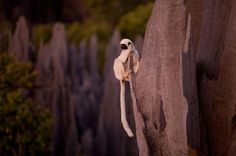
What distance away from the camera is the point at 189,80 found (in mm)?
2584

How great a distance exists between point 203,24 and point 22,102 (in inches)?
144

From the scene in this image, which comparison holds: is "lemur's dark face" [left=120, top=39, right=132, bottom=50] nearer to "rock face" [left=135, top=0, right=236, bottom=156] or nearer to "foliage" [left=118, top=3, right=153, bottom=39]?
"rock face" [left=135, top=0, right=236, bottom=156]

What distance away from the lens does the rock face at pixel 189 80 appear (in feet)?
8.50

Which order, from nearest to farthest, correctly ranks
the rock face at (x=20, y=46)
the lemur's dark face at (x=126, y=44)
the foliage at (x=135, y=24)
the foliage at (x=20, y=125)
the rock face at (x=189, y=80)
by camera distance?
1. the rock face at (x=189, y=80)
2. the lemur's dark face at (x=126, y=44)
3. the foliage at (x=20, y=125)
4. the rock face at (x=20, y=46)
5. the foliage at (x=135, y=24)

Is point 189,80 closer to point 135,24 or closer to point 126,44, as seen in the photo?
point 126,44

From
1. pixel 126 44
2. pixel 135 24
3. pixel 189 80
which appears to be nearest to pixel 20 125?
pixel 126 44

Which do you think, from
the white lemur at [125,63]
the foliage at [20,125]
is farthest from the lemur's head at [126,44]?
the foliage at [20,125]

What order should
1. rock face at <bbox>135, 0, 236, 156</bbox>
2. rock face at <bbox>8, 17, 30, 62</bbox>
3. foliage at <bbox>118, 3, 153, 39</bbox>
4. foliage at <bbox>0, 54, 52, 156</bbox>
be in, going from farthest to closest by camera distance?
foliage at <bbox>118, 3, 153, 39</bbox>
rock face at <bbox>8, 17, 30, 62</bbox>
foliage at <bbox>0, 54, 52, 156</bbox>
rock face at <bbox>135, 0, 236, 156</bbox>

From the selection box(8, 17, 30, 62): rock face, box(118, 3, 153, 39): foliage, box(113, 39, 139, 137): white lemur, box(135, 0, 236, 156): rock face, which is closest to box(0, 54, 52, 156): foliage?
box(8, 17, 30, 62): rock face

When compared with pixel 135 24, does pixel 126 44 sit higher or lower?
lower

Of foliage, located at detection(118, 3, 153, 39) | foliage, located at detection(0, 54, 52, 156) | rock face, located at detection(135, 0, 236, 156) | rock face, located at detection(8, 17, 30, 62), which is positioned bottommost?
foliage, located at detection(0, 54, 52, 156)

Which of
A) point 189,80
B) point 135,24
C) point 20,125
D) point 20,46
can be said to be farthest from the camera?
point 135,24

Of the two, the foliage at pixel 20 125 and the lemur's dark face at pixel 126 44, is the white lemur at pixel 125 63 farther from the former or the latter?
the foliage at pixel 20 125

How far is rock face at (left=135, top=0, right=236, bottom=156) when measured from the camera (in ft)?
8.50
